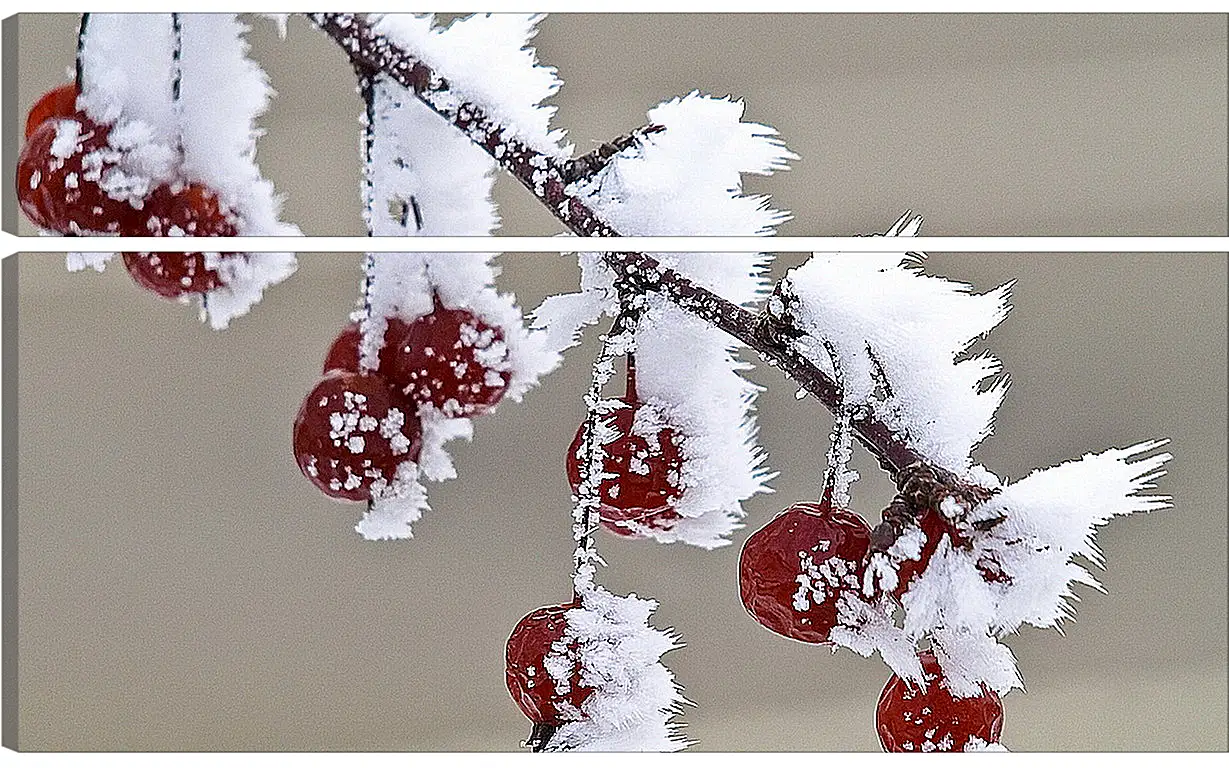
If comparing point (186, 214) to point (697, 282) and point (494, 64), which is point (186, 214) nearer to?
point (494, 64)

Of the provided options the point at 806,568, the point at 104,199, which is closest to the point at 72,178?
the point at 104,199

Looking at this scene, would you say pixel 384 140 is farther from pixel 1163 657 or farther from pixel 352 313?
pixel 1163 657

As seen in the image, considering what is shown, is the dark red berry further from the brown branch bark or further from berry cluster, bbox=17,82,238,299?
berry cluster, bbox=17,82,238,299

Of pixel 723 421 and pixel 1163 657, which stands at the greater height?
pixel 723 421

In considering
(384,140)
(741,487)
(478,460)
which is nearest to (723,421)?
(741,487)

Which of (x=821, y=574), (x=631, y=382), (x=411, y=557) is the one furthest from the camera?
(x=411, y=557)

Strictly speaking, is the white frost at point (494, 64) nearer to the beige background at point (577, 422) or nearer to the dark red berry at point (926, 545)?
the beige background at point (577, 422)

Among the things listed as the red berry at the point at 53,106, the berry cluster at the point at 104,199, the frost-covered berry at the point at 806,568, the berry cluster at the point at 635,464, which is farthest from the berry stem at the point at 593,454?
the red berry at the point at 53,106
